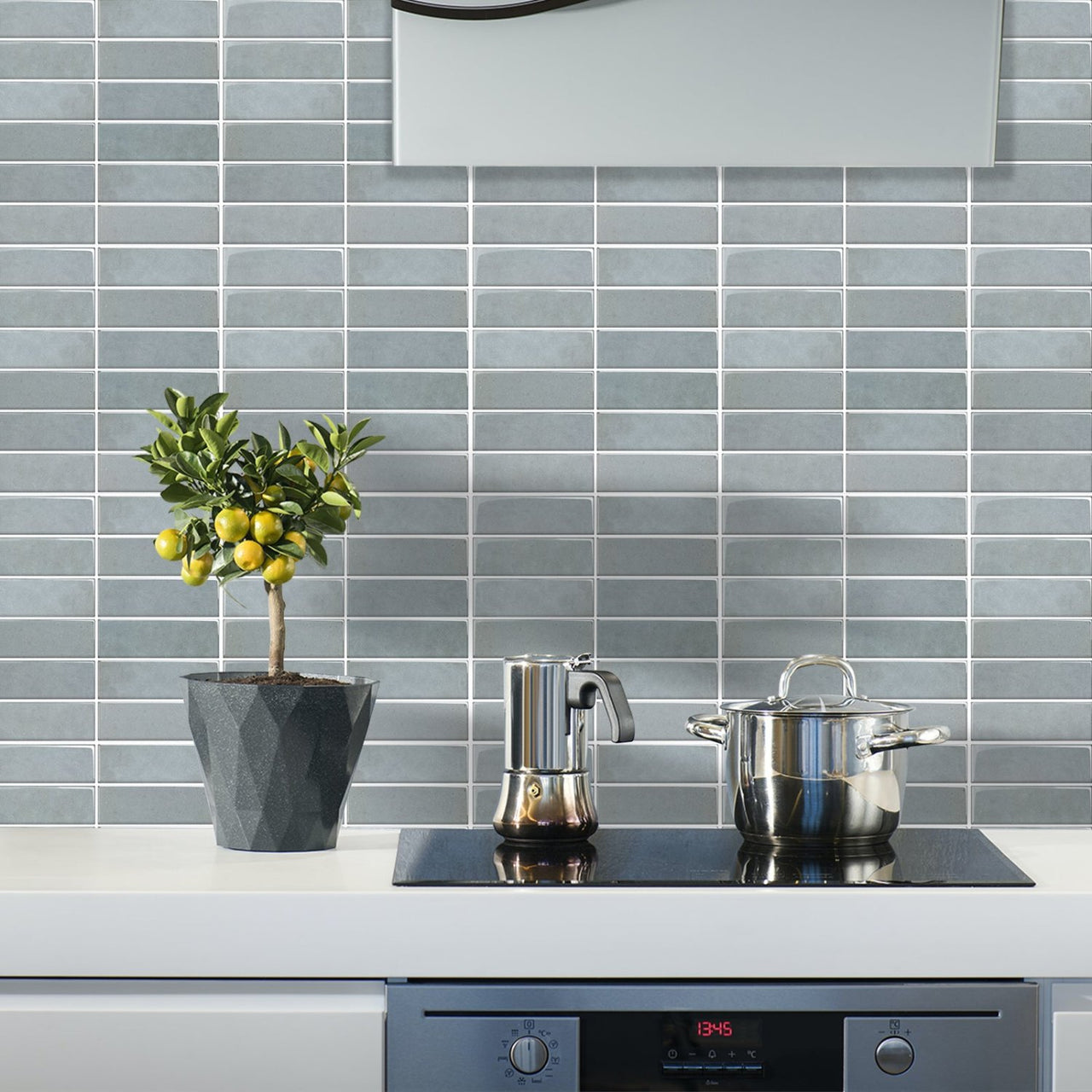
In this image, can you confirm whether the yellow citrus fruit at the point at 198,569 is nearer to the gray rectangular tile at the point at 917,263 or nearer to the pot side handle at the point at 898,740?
the pot side handle at the point at 898,740

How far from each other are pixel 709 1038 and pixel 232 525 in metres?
0.75

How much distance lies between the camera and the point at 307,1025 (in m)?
1.17

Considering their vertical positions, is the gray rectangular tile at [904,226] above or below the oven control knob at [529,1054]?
above

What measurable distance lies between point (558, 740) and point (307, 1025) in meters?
0.40

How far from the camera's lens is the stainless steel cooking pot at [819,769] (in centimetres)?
131

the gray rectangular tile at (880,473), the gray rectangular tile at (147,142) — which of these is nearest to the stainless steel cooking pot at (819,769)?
the gray rectangular tile at (880,473)

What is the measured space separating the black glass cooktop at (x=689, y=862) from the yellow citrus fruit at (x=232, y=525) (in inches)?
16.1

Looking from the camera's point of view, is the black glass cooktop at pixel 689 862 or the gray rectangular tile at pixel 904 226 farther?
the gray rectangular tile at pixel 904 226

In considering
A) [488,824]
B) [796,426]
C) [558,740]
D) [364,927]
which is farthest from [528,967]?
[796,426]

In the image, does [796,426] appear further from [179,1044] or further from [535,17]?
[179,1044]

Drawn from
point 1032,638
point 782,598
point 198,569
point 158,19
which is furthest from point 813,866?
point 158,19

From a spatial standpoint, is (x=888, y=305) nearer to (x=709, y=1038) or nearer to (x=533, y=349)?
(x=533, y=349)

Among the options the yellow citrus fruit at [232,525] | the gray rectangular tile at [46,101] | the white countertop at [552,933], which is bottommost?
the white countertop at [552,933]

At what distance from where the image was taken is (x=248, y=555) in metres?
1.35
